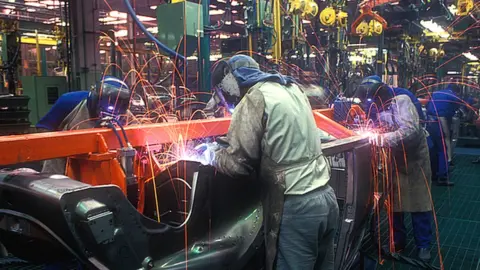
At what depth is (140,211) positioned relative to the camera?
2508 millimetres

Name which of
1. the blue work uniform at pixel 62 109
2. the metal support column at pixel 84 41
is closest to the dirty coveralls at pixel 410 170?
the blue work uniform at pixel 62 109

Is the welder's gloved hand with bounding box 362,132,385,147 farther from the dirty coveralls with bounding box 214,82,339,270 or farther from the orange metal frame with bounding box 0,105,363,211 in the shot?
the orange metal frame with bounding box 0,105,363,211

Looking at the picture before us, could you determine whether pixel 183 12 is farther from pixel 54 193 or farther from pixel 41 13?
pixel 41 13

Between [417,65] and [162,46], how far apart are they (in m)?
8.59

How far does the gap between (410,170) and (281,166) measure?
7.70 feet

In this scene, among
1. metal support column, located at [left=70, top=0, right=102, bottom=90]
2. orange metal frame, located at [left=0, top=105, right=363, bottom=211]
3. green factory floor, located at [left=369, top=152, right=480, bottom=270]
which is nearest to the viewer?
orange metal frame, located at [left=0, top=105, right=363, bottom=211]

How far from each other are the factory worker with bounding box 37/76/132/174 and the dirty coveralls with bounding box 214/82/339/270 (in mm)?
883

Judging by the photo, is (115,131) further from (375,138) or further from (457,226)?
(457,226)

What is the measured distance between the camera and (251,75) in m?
2.39

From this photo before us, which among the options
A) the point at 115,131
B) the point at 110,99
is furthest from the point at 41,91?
the point at 115,131

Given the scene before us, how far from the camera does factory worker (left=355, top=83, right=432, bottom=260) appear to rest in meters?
3.92

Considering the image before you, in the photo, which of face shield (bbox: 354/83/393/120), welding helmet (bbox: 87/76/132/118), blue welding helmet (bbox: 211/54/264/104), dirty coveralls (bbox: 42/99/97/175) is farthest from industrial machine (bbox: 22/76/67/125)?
blue welding helmet (bbox: 211/54/264/104)

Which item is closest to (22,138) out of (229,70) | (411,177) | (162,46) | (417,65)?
(229,70)

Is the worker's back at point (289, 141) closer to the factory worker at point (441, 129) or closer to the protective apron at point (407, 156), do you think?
the protective apron at point (407, 156)
